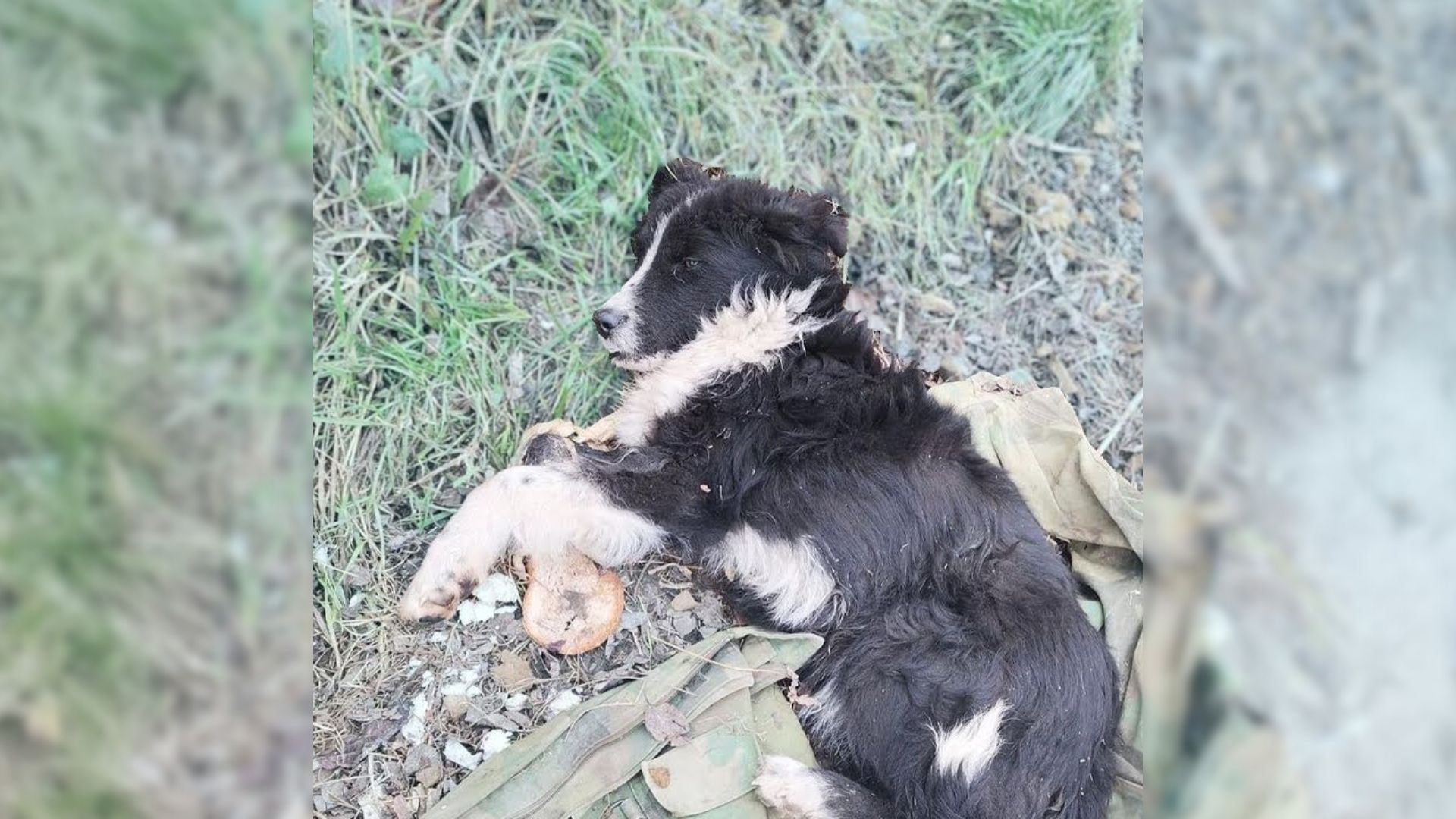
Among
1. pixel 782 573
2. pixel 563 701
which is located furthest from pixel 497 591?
pixel 782 573

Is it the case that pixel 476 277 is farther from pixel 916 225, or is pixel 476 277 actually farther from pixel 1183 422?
pixel 1183 422

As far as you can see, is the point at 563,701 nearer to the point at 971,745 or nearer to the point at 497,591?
the point at 497,591

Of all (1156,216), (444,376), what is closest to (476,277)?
(444,376)

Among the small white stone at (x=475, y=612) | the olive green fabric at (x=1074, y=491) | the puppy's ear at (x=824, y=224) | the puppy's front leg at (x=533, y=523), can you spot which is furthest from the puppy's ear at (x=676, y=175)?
the small white stone at (x=475, y=612)

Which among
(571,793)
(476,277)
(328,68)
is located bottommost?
(571,793)

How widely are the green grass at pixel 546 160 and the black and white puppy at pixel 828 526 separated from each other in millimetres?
334

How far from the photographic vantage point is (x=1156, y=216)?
1.13 m

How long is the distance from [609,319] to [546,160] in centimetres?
83

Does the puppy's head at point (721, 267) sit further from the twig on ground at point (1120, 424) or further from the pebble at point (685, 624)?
the twig on ground at point (1120, 424)

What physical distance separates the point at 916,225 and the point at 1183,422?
11.2 feet

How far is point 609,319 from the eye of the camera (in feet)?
11.9

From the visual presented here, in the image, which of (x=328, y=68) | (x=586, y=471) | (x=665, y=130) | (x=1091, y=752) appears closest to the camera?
(x=1091, y=752)

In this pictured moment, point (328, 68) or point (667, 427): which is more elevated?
point (328, 68)

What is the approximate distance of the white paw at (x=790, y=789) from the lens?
3.17m
